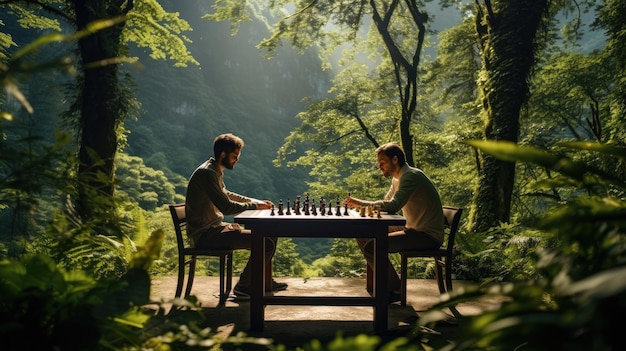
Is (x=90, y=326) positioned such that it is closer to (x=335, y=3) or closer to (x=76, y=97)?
(x=76, y=97)

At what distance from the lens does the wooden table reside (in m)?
3.60

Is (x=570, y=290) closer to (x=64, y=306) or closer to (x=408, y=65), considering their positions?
(x=64, y=306)

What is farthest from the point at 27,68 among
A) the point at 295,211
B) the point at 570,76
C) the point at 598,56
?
the point at 570,76

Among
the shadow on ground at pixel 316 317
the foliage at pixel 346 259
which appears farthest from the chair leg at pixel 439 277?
the foliage at pixel 346 259

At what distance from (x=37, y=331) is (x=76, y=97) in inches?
225

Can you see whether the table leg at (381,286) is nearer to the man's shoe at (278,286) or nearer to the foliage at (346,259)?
the man's shoe at (278,286)

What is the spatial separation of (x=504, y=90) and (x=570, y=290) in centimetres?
795

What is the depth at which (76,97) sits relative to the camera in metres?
6.17

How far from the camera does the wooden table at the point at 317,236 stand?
3602 mm

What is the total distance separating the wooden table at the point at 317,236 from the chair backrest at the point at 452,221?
746 millimetres

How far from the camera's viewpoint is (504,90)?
795 cm

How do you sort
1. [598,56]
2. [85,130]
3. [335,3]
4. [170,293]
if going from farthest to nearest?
1. [598,56]
2. [335,3]
3. [85,130]
4. [170,293]

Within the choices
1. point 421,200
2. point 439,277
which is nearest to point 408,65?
point 421,200

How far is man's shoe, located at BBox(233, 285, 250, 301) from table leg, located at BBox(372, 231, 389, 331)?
1.53m
